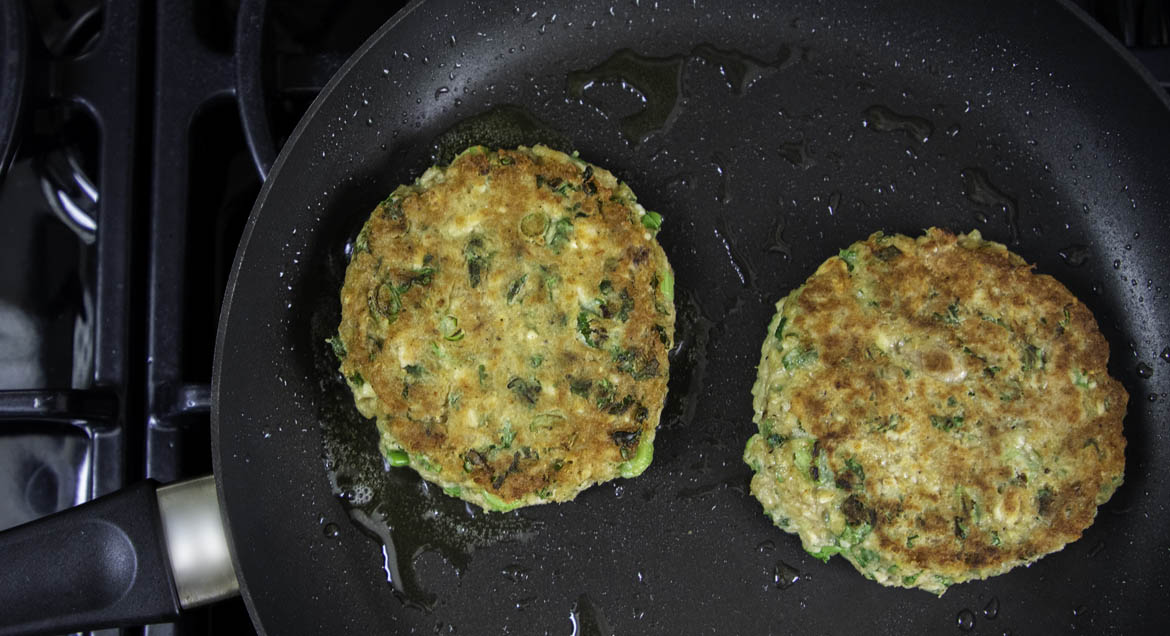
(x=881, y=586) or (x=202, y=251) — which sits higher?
(x=202, y=251)

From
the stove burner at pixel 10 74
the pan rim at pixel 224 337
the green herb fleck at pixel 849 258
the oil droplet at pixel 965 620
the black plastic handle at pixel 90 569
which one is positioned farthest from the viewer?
the oil droplet at pixel 965 620

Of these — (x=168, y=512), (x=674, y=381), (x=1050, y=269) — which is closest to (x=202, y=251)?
(x=168, y=512)

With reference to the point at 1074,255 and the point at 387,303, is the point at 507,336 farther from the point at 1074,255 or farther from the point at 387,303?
the point at 1074,255

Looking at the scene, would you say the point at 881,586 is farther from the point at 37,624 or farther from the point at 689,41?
the point at 37,624

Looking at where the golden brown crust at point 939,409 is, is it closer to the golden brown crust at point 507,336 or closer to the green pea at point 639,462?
the green pea at point 639,462

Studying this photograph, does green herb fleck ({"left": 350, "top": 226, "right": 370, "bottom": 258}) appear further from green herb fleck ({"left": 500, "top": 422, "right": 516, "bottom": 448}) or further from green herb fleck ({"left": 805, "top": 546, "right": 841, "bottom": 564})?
green herb fleck ({"left": 805, "top": 546, "right": 841, "bottom": 564})

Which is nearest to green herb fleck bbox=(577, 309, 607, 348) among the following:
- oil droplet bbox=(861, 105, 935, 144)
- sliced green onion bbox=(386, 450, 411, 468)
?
sliced green onion bbox=(386, 450, 411, 468)

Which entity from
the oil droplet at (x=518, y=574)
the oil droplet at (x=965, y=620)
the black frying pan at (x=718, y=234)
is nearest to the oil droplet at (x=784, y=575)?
Answer: the black frying pan at (x=718, y=234)
